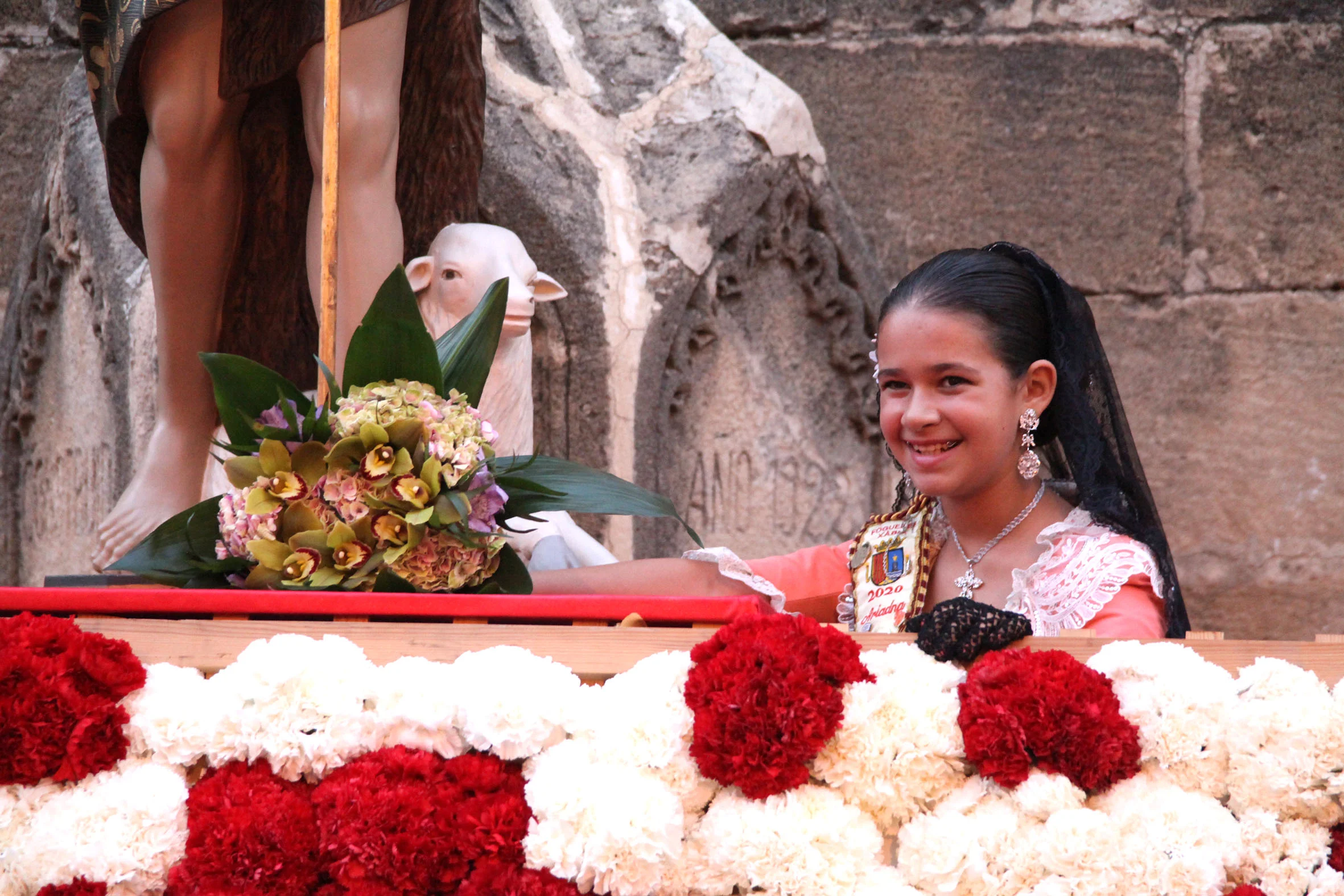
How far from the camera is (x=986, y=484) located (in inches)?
78.0

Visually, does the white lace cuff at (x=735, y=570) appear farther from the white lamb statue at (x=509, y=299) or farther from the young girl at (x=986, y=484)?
the white lamb statue at (x=509, y=299)

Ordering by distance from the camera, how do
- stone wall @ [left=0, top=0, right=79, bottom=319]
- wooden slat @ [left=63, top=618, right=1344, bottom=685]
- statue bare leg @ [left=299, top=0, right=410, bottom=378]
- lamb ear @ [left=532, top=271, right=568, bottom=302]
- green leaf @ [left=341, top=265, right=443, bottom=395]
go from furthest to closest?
1. stone wall @ [left=0, top=0, right=79, bottom=319]
2. lamb ear @ [left=532, top=271, right=568, bottom=302]
3. statue bare leg @ [left=299, top=0, right=410, bottom=378]
4. green leaf @ [left=341, top=265, right=443, bottom=395]
5. wooden slat @ [left=63, top=618, right=1344, bottom=685]

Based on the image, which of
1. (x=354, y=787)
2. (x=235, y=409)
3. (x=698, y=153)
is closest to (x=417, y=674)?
(x=354, y=787)

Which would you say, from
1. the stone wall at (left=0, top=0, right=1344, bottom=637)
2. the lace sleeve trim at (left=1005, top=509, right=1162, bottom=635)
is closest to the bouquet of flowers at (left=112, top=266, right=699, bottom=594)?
the lace sleeve trim at (left=1005, top=509, right=1162, bottom=635)

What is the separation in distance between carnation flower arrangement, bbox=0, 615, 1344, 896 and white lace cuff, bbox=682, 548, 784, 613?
2.08 feet

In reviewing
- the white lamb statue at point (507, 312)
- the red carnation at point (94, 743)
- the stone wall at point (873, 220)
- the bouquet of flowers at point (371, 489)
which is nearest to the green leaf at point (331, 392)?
the bouquet of flowers at point (371, 489)

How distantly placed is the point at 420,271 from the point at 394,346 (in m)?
0.88

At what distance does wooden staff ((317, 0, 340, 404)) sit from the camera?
6.23 feet

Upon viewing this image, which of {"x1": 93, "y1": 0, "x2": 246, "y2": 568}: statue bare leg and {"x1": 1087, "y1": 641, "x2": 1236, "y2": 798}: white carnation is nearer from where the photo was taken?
{"x1": 1087, "y1": 641, "x2": 1236, "y2": 798}: white carnation

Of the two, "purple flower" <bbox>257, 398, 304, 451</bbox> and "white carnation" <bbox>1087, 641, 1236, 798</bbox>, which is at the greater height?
"purple flower" <bbox>257, 398, 304, 451</bbox>

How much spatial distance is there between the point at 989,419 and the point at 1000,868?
33.1 inches

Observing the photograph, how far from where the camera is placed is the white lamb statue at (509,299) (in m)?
2.43

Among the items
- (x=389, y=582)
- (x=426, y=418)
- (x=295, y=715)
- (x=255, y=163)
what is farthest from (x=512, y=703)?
(x=255, y=163)

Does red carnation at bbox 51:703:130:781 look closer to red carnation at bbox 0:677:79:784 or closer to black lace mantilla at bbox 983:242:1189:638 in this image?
red carnation at bbox 0:677:79:784
